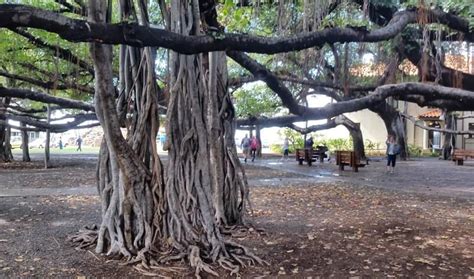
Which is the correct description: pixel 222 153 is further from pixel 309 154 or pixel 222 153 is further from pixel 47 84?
pixel 309 154

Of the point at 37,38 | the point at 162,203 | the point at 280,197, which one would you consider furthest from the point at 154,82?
the point at 37,38

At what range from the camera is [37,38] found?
13.1 metres

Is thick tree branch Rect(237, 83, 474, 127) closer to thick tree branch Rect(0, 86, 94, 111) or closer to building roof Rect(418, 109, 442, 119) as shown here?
thick tree branch Rect(0, 86, 94, 111)

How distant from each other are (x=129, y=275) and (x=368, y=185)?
9525 millimetres

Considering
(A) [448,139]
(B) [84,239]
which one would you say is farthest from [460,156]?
(B) [84,239]

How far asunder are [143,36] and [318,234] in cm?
421

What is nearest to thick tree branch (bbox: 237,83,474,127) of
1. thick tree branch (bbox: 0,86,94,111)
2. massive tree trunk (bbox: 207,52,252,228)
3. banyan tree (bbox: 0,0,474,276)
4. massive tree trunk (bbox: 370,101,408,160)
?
banyan tree (bbox: 0,0,474,276)

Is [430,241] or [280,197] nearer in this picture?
[430,241]

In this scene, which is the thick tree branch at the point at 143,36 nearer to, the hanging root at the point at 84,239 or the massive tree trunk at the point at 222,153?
the massive tree trunk at the point at 222,153

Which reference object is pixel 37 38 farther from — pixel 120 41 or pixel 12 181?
pixel 120 41

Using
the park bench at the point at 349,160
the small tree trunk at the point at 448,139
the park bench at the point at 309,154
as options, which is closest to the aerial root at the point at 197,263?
the park bench at the point at 349,160

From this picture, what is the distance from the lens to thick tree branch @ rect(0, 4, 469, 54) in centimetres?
319

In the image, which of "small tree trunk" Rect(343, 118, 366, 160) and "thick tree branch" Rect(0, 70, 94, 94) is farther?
"small tree trunk" Rect(343, 118, 366, 160)

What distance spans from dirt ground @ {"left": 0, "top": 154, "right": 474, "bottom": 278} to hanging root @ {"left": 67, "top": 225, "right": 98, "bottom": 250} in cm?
14
